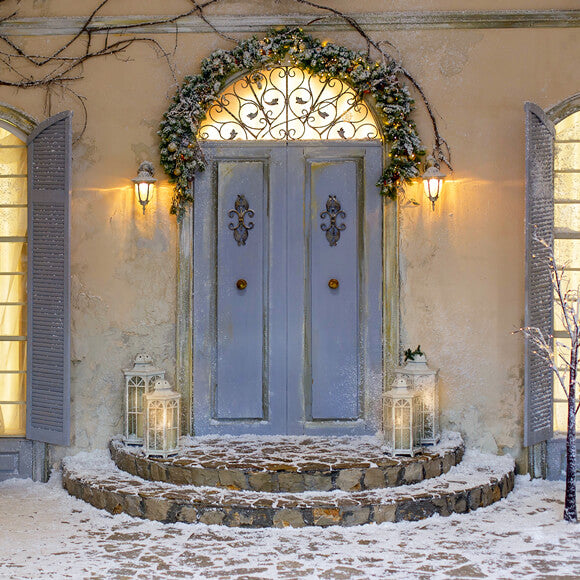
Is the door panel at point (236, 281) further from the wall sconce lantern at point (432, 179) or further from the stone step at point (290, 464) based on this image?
the wall sconce lantern at point (432, 179)

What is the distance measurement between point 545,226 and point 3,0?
476 centimetres

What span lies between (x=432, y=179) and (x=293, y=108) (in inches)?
50.5

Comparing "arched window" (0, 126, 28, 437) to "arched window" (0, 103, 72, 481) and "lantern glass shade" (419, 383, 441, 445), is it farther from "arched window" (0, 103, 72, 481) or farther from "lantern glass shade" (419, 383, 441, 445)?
"lantern glass shade" (419, 383, 441, 445)

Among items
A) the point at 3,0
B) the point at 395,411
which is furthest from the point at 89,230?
the point at 395,411

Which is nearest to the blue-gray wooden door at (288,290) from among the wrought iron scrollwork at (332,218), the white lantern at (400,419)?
the wrought iron scrollwork at (332,218)

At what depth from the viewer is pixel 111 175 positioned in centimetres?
693

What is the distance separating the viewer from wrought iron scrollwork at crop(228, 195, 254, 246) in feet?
22.7

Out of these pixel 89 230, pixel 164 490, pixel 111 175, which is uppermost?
pixel 111 175

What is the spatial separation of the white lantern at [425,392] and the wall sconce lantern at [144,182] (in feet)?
8.02

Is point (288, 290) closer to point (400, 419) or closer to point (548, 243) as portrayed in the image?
point (400, 419)

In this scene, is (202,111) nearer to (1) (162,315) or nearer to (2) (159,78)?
(2) (159,78)

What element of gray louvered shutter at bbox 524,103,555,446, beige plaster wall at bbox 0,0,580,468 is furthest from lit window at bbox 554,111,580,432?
beige plaster wall at bbox 0,0,580,468

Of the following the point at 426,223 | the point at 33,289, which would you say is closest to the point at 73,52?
the point at 33,289

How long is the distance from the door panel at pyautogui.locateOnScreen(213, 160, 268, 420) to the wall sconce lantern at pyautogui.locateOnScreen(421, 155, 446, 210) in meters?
1.31
